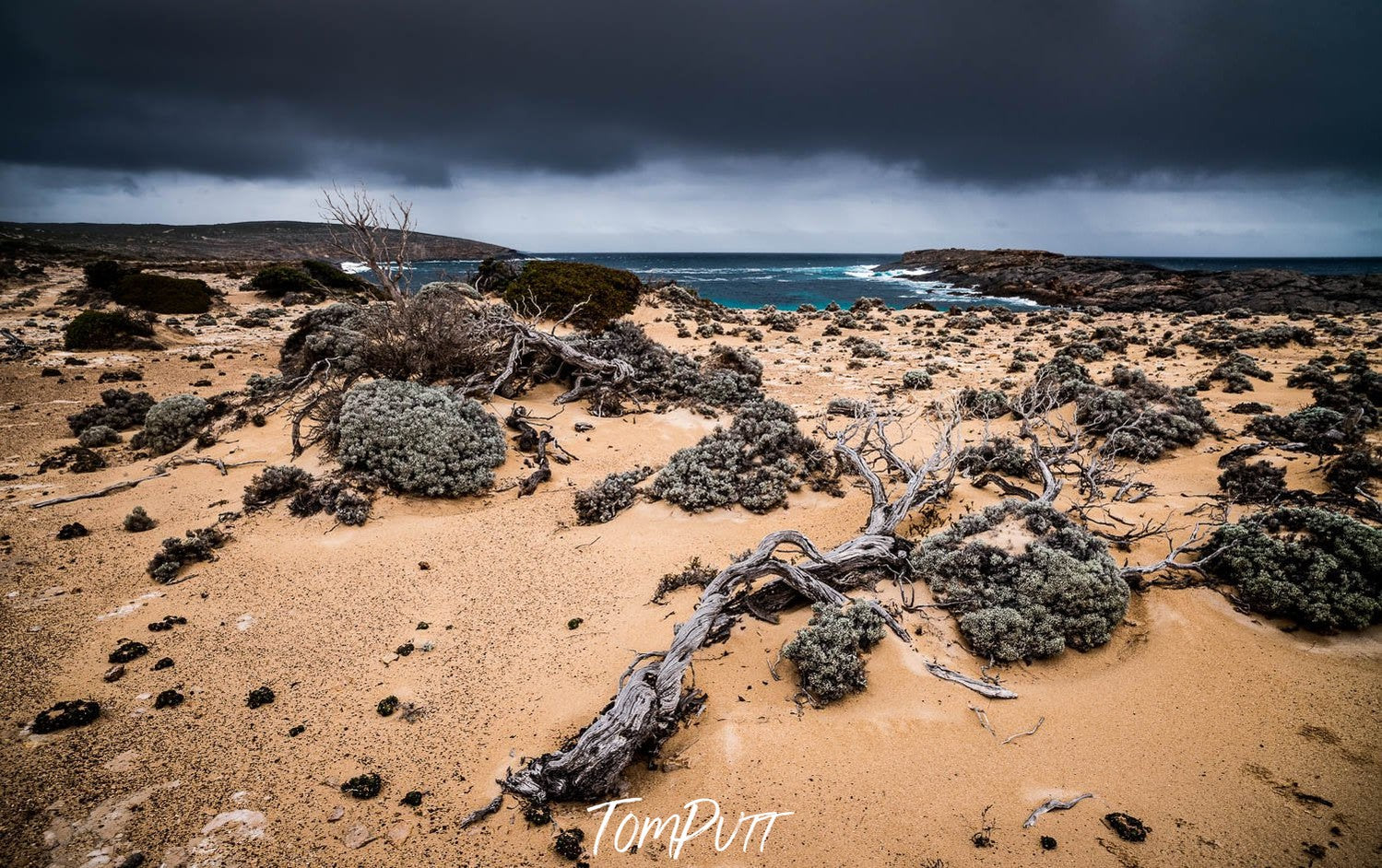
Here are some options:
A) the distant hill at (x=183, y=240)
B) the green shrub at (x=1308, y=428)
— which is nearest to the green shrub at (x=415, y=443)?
the green shrub at (x=1308, y=428)

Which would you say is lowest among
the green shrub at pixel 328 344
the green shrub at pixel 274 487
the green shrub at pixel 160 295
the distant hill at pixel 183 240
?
the green shrub at pixel 274 487

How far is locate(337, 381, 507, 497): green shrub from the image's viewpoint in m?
8.23

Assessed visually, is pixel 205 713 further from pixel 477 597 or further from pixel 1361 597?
pixel 1361 597

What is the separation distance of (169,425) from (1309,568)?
17.0 metres

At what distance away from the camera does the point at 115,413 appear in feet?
35.6

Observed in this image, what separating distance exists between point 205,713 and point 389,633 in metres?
1.45

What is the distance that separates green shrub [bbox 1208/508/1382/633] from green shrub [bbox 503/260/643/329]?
17990 millimetres

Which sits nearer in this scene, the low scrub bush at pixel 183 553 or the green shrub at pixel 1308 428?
the low scrub bush at pixel 183 553

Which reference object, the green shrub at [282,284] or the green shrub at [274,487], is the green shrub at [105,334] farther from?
the green shrub at [274,487]

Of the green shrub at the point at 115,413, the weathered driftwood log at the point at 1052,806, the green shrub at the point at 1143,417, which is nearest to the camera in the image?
the weathered driftwood log at the point at 1052,806

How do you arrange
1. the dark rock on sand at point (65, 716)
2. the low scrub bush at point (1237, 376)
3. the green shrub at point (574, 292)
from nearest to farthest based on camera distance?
the dark rock on sand at point (65, 716) → the low scrub bush at point (1237, 376) → the green shrub at point (574, 292)

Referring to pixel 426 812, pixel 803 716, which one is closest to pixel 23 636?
pixel 426 812

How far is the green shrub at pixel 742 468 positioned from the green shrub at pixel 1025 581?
2658 millimetres

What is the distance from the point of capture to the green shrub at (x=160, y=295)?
23281 mm
